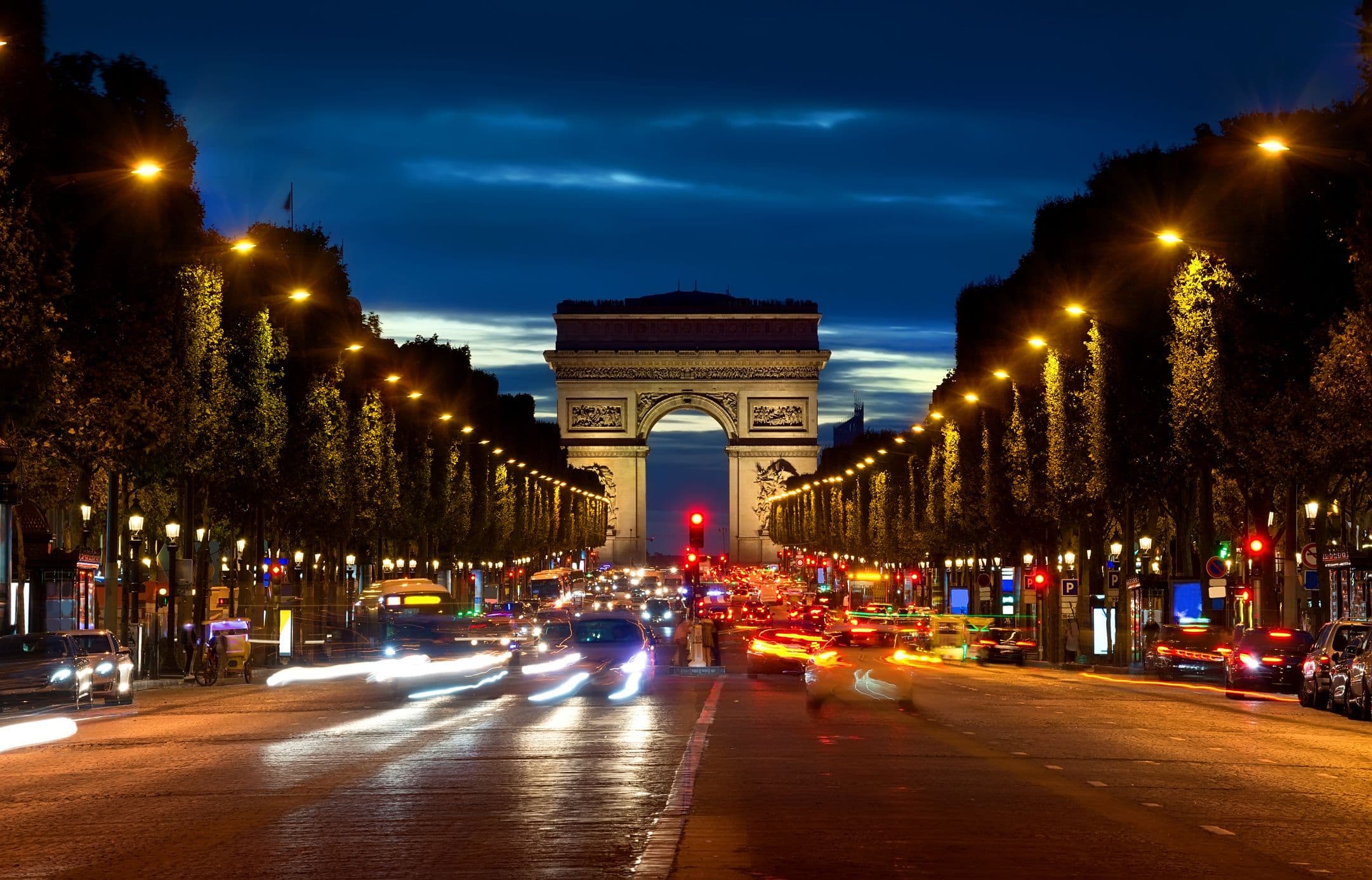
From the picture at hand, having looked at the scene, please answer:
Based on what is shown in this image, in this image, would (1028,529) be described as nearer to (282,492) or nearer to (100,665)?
(282,492)

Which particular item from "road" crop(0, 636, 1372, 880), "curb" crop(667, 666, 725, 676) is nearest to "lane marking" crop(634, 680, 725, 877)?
"road" crop(0, 636, 1372, 880)

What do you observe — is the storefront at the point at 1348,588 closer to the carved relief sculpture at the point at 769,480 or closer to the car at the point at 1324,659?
the car at the point at 1324,659

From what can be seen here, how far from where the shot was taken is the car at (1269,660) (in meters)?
39.2

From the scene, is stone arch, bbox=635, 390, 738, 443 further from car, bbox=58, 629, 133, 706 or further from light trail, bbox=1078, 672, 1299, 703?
car, bbox=58, 629, 133, 706

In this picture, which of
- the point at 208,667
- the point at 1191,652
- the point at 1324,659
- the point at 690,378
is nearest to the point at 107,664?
the point at 208,667

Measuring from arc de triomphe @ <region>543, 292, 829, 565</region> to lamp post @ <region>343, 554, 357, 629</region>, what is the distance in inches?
2807

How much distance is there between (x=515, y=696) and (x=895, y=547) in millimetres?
76031

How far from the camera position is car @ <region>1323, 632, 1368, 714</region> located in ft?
99.3

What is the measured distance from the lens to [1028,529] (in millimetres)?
68312

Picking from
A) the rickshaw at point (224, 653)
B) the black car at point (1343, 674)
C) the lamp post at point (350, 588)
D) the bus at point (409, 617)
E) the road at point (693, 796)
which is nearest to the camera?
the road at point (693, 796)

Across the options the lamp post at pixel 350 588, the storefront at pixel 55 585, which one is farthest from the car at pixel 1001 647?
the storefront at pixel 55 585

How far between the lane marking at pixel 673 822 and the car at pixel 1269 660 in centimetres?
2083

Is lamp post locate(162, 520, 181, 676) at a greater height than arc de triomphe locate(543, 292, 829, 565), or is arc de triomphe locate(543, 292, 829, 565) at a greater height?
arc de triomphe locate(543, 292, 829, 565)

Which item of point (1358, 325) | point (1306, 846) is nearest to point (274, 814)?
point (1306, 846)
